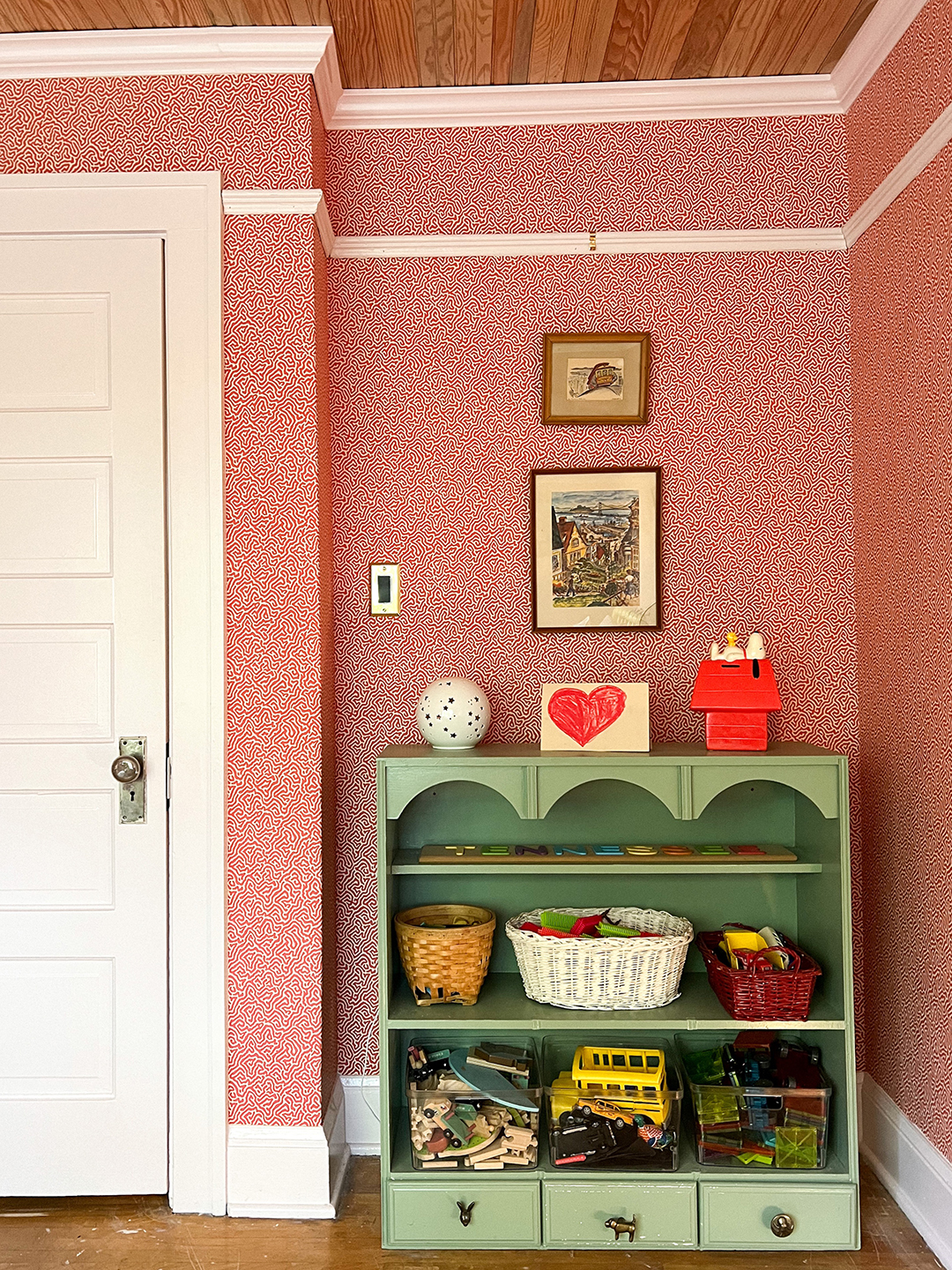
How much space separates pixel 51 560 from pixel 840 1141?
7.36 feet

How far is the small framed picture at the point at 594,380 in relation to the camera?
2.56 metres

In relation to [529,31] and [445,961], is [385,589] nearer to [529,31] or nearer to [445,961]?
[445,961]

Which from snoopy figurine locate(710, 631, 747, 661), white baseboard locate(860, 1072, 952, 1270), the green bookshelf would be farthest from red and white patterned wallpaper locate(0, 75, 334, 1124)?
white baseboard locate(860, 1072, 952, 1270)

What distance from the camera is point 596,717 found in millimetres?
2229

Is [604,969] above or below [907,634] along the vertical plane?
below

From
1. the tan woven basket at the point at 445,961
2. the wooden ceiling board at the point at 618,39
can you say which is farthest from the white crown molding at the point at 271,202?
the tan woven basket at the point at 445,961

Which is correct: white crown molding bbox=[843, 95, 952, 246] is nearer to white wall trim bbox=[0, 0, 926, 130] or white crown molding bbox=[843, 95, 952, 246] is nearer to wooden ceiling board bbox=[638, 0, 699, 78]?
white wall trim bbox=[0, 0, 926, 130]

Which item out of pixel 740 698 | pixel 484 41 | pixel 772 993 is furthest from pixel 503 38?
pixel 772 993

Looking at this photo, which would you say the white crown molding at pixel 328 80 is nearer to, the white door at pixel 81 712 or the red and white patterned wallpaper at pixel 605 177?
the red and white patterned wallpaper at pixel 605 177

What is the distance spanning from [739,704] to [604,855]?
468 millimetres

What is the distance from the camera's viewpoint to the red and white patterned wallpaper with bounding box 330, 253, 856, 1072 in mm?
2561

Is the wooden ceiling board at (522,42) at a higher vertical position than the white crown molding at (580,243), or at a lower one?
higher

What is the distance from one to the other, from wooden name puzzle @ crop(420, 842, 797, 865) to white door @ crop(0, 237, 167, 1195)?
0.69m

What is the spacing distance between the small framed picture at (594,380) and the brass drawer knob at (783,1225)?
6.21ft
